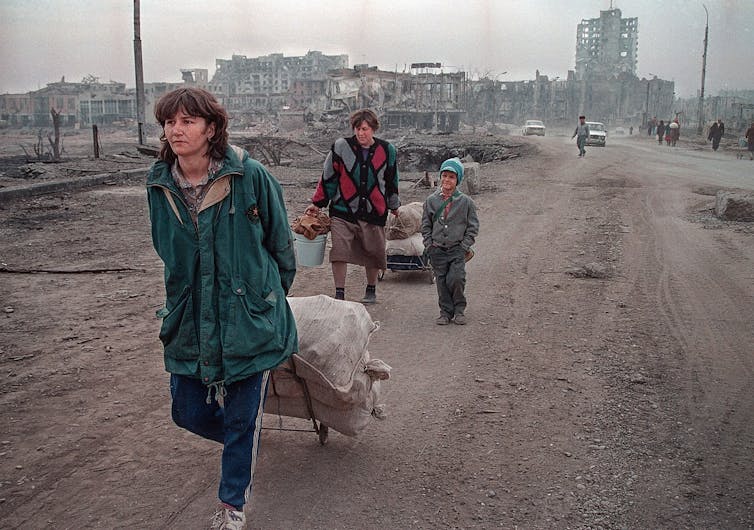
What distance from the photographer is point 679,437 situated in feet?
12.8

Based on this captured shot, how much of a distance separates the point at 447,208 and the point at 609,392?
7.09 feet

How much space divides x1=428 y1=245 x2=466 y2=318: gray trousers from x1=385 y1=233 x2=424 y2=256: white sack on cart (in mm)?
1371

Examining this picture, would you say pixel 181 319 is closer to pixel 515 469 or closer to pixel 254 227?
pixel 254 227

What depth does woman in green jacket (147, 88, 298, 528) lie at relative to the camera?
2631 mm

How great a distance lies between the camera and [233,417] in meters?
2.75

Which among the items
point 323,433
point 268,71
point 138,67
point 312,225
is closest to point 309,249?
point 312,225

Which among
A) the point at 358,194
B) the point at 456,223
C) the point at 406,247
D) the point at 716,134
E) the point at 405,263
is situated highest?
the point at 716,134

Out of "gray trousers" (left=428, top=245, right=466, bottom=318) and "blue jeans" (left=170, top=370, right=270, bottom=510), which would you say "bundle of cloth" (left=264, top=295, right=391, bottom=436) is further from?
"gray trousers" (left=428, top=245, right=466, bottom=318)

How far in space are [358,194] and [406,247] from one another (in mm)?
1536

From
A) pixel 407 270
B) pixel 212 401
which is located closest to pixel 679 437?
pixel 212 401

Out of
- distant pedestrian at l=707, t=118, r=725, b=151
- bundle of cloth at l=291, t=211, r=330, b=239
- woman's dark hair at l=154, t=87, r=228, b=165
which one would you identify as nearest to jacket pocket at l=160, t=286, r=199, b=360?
woman's dark hair at l=154, t=87, r=228, b=165

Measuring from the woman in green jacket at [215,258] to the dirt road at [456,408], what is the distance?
77 centimetres

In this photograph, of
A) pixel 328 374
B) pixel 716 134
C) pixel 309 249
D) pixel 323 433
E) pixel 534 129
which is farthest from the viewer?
pixel 534 129

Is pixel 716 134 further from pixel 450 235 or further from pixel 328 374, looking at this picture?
pixel 328 374
